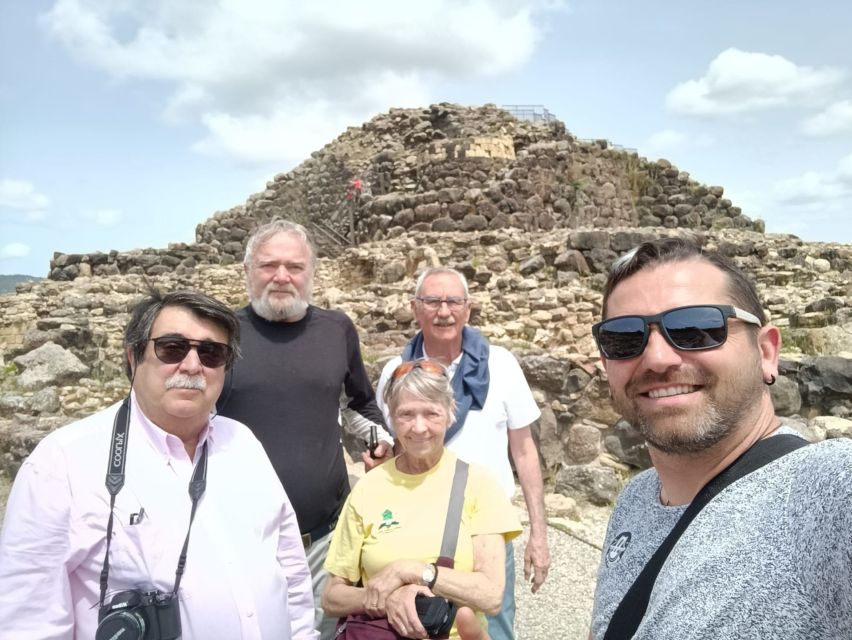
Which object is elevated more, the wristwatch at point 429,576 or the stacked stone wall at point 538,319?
the stacked stone wall at point 538,319

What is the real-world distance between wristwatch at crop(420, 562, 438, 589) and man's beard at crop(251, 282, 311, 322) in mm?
1561

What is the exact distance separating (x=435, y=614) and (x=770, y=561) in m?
1.48

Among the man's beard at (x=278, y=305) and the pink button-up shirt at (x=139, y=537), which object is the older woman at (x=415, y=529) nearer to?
the pink button-up shirt at (x=139, y=537)

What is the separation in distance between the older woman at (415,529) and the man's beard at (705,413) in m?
1.17

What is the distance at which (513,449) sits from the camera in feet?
11.0

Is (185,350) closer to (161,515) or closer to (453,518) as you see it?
(161,515)

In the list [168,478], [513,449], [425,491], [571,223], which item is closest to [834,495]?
[425,491]

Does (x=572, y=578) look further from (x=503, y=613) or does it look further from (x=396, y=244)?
(x=396, y=244)

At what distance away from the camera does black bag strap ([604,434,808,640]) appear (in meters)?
1.32

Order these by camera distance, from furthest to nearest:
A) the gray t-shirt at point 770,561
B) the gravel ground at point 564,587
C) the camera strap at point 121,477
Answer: the gravel ground at point 564,587 → the camera strap at point 121,477 → the gray t-shirt at point 770,561

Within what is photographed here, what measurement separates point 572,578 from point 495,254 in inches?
304

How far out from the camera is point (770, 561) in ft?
3.55

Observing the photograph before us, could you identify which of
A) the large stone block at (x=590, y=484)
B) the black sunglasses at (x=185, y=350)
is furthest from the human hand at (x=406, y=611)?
the large stone block at (x=590, y=484)

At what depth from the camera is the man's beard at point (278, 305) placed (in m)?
A: 3.23
